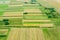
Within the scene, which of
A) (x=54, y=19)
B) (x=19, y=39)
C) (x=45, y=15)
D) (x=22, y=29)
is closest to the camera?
(x=19, y=39)

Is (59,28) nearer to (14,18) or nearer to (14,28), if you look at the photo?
(14,28)

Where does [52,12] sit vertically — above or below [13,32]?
above

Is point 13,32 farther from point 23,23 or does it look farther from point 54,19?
point 54,19

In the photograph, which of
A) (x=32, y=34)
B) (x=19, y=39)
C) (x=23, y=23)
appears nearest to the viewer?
(x=19, y=39)

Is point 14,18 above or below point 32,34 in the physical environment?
above

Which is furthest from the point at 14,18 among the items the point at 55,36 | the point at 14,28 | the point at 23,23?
the point at 55,36

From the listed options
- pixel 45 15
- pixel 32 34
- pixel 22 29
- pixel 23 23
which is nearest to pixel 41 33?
pixel 32 34

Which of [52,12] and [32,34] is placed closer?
[32,34]

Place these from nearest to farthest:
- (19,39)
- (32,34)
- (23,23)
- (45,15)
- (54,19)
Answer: (19,39)
(32,34)
(23,23)
(54,19)
(45,15)

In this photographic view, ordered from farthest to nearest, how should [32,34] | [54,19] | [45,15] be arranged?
[45,15] < [54,19] < [32,34]
